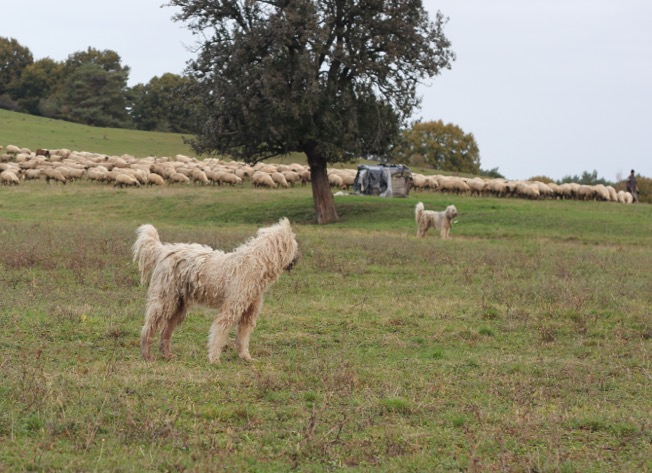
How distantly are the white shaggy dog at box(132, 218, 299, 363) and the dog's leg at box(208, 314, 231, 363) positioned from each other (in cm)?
1

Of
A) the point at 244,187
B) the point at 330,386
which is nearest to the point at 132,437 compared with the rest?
the point at 330,386

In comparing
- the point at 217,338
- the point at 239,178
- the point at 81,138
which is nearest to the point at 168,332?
the point at 217,338

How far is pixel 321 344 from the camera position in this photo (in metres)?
11.6

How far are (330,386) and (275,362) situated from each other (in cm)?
152

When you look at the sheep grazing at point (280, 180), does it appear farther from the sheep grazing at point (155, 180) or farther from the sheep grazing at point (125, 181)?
the sheep grazing at point (125, 181)

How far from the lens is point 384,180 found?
141 feet

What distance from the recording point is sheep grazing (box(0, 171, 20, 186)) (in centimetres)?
4453

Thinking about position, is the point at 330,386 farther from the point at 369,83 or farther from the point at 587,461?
the point at 369,83

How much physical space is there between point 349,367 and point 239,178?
3916 centimetres

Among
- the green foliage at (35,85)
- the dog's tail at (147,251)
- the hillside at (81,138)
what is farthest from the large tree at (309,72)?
the green foliage at (35,85)

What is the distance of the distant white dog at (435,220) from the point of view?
2798 centimetres

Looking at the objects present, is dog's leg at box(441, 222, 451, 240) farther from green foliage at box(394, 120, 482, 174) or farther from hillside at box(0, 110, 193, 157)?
green foliage at box(394, 120, 482, 174)

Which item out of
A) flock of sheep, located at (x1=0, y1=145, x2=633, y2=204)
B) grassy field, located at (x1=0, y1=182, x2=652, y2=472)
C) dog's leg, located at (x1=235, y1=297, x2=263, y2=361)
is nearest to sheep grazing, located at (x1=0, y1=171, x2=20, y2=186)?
flock of sheep, located at (x1=0, y1=145, x2=633, y2=204)

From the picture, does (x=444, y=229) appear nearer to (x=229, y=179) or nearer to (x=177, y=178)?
(x=229, y=179)
